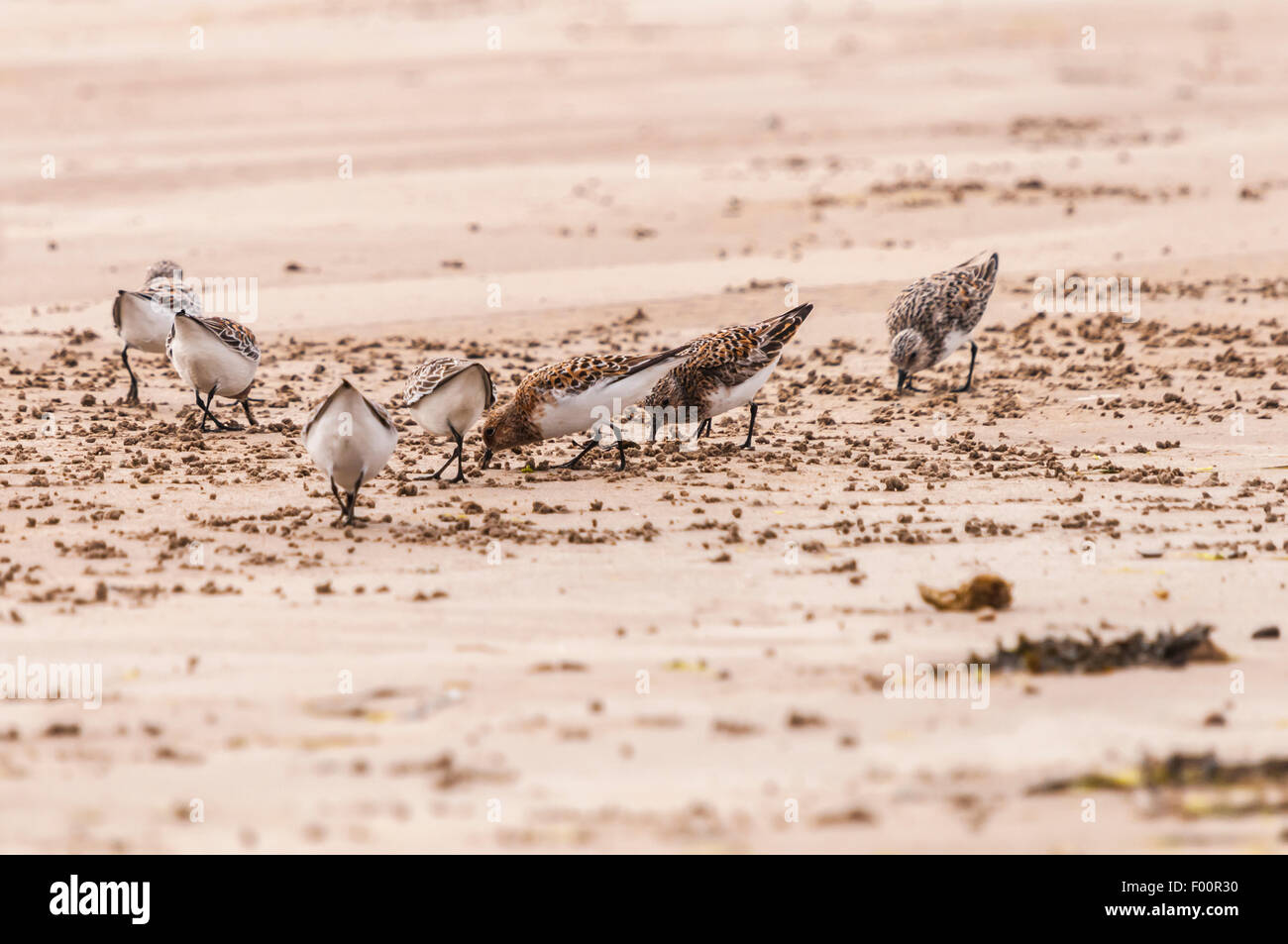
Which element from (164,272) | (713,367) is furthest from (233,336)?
(164,272)

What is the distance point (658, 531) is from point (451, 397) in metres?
1.70

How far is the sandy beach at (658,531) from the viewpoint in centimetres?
441

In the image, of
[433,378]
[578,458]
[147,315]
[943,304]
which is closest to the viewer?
[433,378]

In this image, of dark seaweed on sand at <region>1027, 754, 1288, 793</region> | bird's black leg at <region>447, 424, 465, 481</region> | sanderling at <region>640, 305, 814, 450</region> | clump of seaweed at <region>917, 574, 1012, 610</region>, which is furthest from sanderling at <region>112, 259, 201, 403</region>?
dark seaweed on sand at <region>1027, 754, 1288, 793</region>

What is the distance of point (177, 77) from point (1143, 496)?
32.3 meters

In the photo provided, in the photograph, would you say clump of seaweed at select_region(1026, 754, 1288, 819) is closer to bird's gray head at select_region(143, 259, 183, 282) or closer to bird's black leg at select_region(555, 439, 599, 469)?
bird's black leg at select_region(555, 439, 599, 469)

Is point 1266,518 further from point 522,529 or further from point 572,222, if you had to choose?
point 572,222

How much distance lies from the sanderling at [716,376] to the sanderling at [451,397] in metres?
1.21

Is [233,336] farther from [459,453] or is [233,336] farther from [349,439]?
[349,439]

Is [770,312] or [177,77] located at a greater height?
[177,77]

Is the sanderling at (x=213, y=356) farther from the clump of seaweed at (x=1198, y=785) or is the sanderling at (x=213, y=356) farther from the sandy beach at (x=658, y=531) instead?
the clump of seaweed at (x=1198, y=785)

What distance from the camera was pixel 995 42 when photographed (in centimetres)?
4153

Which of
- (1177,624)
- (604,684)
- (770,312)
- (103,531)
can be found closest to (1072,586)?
(1177,624)

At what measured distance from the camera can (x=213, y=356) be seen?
9.73 meters
